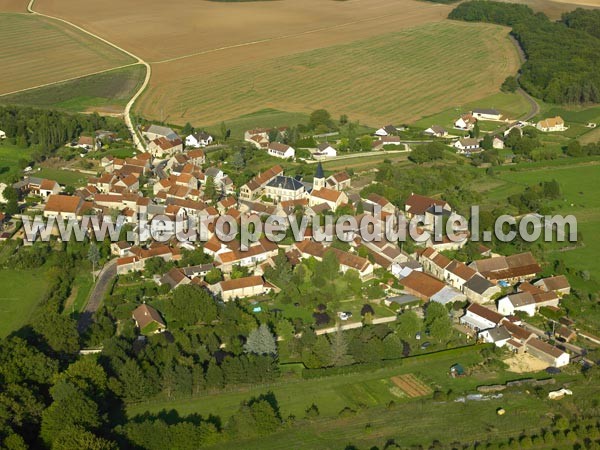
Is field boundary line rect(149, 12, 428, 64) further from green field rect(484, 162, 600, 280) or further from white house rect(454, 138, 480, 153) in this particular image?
green field rect(484, 162, 600, 280)

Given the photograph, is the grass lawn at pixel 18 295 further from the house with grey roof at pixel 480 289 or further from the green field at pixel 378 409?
the house with grey roof at pixel 480 289

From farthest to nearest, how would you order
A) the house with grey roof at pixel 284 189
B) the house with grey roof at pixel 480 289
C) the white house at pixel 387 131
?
the white house at pixel 387 131 → the house with grey roof at pixel 284 189 → the house with grey roof at pixel 480 289

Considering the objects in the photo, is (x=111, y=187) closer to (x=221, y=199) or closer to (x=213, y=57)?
(x=221, y=199)

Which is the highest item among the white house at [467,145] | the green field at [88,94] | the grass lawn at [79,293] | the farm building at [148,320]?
the green field at [88,94]

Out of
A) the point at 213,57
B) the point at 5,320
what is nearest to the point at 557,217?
the point at 5,320

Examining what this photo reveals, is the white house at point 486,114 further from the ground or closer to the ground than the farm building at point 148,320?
further from the ground

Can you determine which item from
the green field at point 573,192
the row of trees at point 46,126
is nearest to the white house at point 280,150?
the row of trees at point 46,126

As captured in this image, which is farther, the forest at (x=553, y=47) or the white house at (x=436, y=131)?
the forest at (x=553, y=47)
